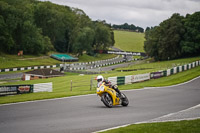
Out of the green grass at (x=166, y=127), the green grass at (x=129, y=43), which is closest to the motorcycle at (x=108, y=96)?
the green grass at (x=166, y=127)

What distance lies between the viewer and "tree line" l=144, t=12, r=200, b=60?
8438 cm

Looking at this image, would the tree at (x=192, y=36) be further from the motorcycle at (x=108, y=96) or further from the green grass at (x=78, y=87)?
the motorcycle at (x=108, y=96)

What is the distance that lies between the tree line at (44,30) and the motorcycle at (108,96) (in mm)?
63218

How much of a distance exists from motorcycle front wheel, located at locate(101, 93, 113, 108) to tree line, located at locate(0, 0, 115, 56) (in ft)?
208

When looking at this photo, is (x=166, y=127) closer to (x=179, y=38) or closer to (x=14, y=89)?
(x=14, y=89)

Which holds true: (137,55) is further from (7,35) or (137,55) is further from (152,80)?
(152,80)

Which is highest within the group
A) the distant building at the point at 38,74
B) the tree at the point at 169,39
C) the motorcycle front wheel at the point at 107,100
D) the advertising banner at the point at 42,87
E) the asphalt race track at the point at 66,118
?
the tree at the point at 169,39

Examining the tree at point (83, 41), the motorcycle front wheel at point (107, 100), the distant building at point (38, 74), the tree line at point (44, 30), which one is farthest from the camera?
the tree at point (83, 41)

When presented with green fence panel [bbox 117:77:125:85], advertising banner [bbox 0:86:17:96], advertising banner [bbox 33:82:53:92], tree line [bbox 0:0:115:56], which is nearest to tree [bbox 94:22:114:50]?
tree line [bbox 0:0:115:56]

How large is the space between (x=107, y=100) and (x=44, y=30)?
90.5 m

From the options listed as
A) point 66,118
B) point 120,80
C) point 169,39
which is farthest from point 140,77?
point 169,39

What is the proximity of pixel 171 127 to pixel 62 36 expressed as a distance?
101021 millimetres

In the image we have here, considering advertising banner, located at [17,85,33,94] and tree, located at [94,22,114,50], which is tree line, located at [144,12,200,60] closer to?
tree, located at [94,22,114,50]

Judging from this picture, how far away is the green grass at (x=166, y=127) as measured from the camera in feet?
32.2
